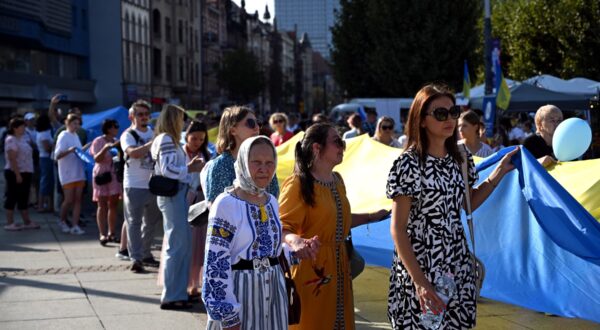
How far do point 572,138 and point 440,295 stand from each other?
3.02m

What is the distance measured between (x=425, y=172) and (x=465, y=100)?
20498 mm

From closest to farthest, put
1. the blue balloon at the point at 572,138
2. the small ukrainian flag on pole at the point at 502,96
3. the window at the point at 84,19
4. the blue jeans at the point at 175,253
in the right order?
1. the blue balloon at the point at 572,138
2. the blue jeans at the point at 175,253
3. the small ukrainian flag on pole at the point at 502,96
4. the window at the point at 84,19

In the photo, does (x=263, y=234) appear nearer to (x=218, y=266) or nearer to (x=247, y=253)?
(x=247, y=253)

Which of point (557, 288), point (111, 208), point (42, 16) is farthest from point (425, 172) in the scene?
point (42, 16)

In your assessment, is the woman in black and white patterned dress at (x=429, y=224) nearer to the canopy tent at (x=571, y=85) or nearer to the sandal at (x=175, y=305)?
the sandal at (x=175, y=305)

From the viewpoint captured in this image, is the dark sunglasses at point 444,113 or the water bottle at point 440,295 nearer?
the water bottle at point 440,295

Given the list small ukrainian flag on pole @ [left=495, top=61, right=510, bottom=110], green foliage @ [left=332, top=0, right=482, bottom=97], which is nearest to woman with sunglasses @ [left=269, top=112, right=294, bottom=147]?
small ukrainian flag on pole @ [left=495, top=61, right=510, bottom=110]

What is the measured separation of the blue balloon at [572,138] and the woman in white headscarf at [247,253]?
3.00 m

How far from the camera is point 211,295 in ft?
14.1

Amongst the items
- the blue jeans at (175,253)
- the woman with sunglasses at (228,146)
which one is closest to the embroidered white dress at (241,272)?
the woman with sunglasses at (228,146)

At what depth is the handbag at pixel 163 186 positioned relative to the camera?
27.1 feet

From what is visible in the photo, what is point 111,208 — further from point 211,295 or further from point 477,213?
point 211,295

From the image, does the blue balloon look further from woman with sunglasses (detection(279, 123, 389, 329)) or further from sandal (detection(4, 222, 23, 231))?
sandal (detection(4, 222, 23, 231))

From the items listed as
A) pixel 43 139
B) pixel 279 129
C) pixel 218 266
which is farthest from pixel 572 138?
pixel 43 139
